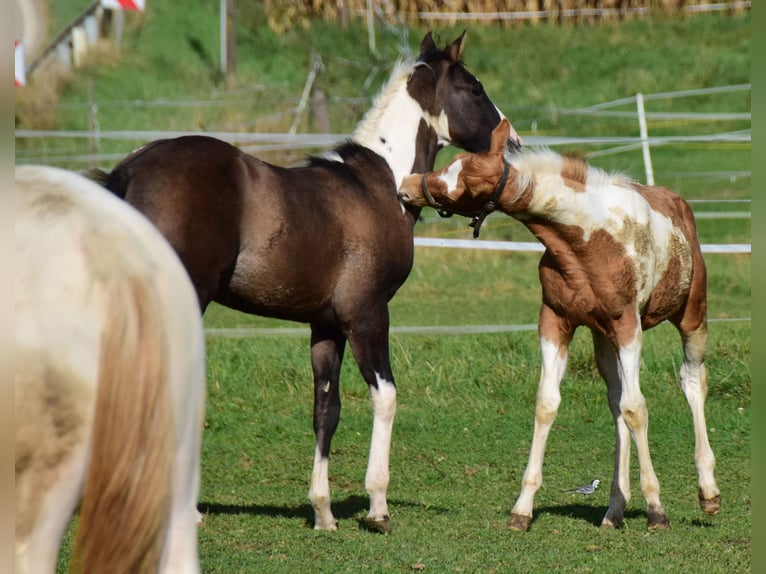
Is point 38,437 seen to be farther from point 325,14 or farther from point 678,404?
point 325,14

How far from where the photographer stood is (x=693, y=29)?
23906mm

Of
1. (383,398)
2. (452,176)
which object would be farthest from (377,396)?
(452,176)

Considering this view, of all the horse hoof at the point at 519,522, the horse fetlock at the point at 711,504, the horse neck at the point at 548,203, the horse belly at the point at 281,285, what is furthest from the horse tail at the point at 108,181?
the horse fetlock at the point at 711,504

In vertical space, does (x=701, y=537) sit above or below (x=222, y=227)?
below

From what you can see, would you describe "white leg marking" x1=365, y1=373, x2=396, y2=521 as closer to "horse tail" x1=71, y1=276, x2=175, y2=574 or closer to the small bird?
the small bird

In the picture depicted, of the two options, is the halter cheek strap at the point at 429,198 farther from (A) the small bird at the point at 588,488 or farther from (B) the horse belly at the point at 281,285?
(A) the small bird at the point at 588,488

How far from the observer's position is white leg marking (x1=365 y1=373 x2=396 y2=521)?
222 inches

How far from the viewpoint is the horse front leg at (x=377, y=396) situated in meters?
5.64

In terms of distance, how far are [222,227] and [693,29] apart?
68.2ft

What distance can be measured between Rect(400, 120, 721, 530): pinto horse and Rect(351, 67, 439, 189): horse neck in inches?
18.3

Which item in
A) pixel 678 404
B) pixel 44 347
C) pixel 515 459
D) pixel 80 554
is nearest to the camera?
pixel 44 347

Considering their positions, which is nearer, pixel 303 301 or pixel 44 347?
pixel 44 347

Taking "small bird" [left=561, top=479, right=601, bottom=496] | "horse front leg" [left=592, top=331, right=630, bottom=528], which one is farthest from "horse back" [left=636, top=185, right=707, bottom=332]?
"small bird" [left=561, top=479, right=601, bottom=496]

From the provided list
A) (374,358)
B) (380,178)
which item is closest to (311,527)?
(374,358)
